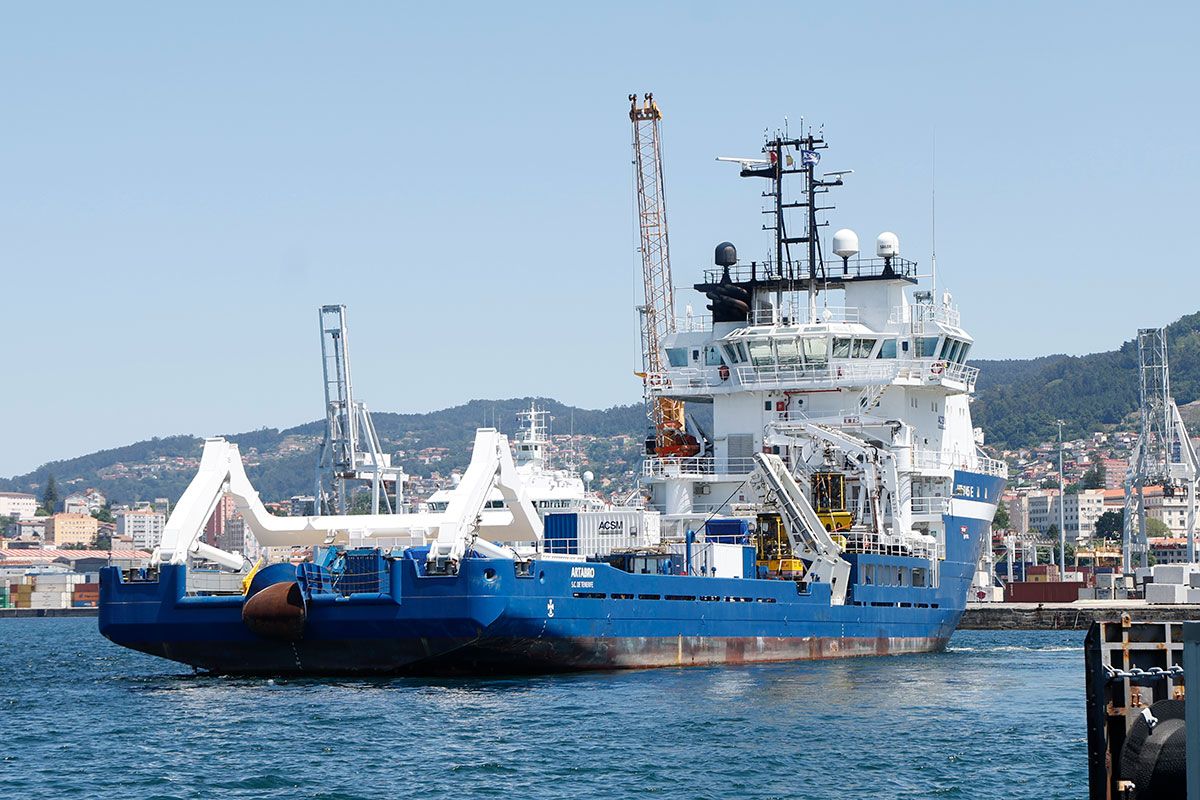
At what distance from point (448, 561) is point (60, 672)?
648 inches

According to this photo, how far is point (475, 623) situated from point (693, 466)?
650 inches

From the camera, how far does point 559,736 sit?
30047 millimetres

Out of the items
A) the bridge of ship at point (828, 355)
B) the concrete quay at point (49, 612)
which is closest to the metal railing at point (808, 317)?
the bridge of ship at point (828, 355)

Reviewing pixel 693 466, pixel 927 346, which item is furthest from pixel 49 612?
pixel 927 346

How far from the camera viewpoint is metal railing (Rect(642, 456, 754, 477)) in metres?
51.6

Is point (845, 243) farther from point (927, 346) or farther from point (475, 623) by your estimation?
point (475, 623)

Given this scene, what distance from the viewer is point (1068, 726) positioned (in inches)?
1265

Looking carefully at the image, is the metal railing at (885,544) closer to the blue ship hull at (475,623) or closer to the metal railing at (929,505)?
the metal railing at (929,505)

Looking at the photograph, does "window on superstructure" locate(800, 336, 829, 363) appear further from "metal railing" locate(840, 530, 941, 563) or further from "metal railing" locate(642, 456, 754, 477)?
"metal railing" locate(840, 530, 941, 563)

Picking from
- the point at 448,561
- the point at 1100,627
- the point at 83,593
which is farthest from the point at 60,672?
the point at 83,593

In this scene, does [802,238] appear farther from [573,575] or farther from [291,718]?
[291,718]

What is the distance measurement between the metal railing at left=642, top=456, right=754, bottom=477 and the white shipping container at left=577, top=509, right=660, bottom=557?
9.55 ft

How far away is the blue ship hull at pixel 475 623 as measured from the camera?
37438mm

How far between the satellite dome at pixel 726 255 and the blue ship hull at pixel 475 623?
44.8 feet
